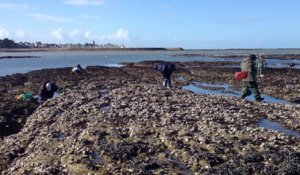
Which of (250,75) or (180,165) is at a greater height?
(250,75)

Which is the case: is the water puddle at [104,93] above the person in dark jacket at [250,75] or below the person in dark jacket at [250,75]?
below

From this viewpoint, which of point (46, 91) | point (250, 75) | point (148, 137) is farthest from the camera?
point (46, 91)

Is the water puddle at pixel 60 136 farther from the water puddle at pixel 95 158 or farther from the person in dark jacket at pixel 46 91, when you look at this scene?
the person in dark jacket at pixel 46 91

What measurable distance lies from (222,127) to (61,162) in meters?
6.09

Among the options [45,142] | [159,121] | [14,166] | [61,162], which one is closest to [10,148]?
[45,142]

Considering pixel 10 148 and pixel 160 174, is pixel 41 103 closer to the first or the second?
pixel 10 148

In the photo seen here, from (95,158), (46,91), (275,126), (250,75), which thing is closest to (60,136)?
(95,158)

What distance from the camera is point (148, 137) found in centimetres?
1488

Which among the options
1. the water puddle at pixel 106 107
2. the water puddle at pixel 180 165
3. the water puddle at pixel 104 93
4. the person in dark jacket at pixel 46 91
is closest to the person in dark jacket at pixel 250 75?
the water puddle at pixel 106 107

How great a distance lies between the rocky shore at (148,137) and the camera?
11812mm

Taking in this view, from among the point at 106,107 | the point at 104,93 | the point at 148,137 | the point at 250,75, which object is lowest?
the point at 104,93

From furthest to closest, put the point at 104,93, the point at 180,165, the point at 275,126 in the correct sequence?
the point at 104,93
the point at 275,126
the point at 180,165

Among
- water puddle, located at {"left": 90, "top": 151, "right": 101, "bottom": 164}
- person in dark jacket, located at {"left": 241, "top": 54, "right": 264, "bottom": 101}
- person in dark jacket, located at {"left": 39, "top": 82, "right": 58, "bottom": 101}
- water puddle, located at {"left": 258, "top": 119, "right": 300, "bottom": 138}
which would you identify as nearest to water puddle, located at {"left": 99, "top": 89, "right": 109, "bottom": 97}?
person in dark jacket, located at {"left": 39, "top": 82, "right": 58, "bottom": 101}

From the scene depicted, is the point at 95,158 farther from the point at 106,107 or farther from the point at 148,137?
the point at 106,107
